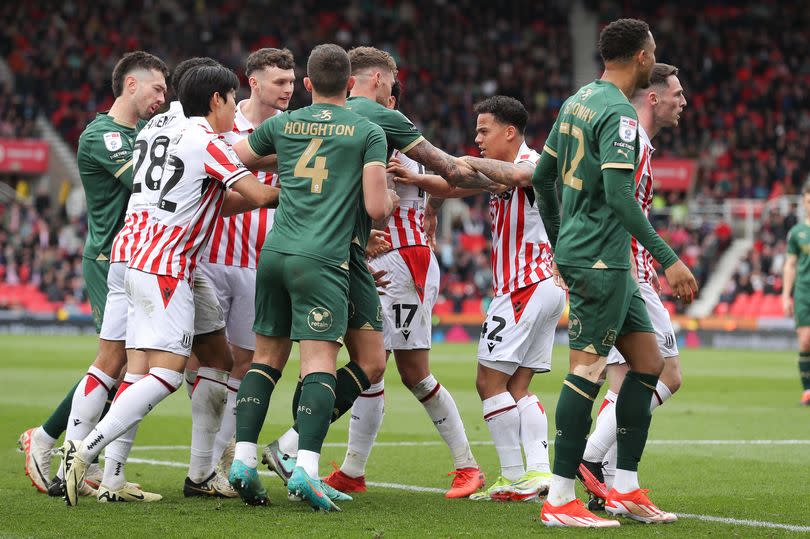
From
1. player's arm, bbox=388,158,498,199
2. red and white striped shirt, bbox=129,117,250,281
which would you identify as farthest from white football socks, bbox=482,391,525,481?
red and white striped shirt, bbox=129,117,250,281

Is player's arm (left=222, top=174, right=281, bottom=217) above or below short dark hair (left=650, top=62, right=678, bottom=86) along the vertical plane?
below

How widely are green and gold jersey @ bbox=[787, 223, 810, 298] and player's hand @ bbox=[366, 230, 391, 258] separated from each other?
8551mm

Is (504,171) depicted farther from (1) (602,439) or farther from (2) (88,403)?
(2) (88,403)

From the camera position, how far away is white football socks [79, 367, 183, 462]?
6527mm

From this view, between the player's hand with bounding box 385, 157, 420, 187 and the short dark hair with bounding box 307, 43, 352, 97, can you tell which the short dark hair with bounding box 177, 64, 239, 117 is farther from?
the player's hand with bounding box 385, 157, 420, 187

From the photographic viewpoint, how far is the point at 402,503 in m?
7.04

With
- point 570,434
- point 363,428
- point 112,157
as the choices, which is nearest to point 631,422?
point 570,434

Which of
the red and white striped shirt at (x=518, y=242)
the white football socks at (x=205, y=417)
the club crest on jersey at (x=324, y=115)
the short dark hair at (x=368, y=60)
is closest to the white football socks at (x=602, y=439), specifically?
the red and white striped shirt at (x=518, y=242)

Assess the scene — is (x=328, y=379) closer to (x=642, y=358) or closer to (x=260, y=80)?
(x=642, y=358)

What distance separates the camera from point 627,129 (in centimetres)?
601

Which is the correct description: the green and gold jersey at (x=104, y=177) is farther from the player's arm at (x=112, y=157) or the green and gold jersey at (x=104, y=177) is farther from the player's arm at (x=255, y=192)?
the player's arm at (x=255, y=192)

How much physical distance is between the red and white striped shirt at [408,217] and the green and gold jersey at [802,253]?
7.98 m

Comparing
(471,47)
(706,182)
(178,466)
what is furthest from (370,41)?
(178,466)

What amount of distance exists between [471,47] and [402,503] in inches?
1432
